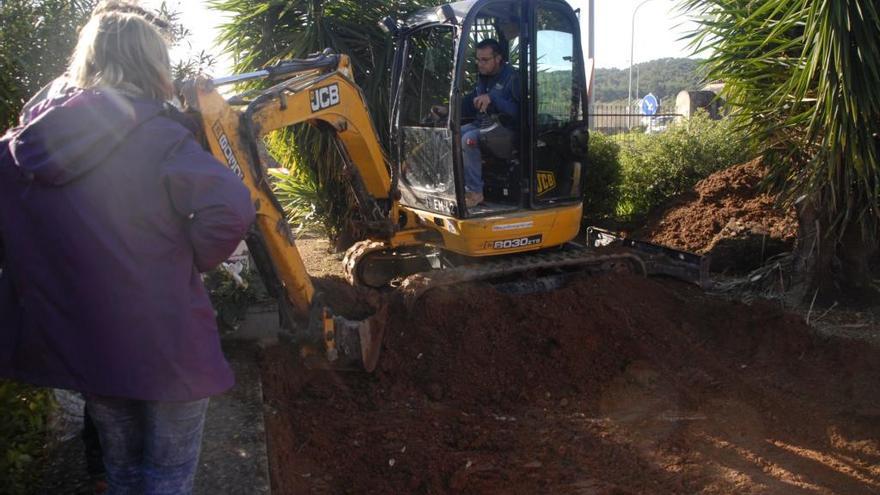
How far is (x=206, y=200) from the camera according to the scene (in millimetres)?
2369

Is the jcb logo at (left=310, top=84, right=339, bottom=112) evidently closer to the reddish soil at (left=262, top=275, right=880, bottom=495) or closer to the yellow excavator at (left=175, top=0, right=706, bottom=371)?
the yellow excavator at (left=175, top=0, right=706, bottom=371)

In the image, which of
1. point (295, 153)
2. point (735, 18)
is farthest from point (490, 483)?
point (295, 153)

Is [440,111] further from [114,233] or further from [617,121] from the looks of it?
[617,121]

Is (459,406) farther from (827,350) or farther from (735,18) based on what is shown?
(735,18)

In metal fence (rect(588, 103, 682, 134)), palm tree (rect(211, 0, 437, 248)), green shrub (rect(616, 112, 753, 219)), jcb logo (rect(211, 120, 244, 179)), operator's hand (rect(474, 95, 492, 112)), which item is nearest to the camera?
jcb logo (rect(211, 120, 244, 179))

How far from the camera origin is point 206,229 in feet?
7.85

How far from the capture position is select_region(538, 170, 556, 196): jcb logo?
6.40 meters

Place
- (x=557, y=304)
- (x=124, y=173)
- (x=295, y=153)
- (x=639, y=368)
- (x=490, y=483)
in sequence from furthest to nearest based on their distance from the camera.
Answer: (x=295, y=153)
(x=557, y=304)
(x=639, y=368)
(x=490, y=483)
(x=124, y=173)

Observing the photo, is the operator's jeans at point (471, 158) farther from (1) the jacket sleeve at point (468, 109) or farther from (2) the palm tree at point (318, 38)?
(2) the palm tree at point (318, 38)

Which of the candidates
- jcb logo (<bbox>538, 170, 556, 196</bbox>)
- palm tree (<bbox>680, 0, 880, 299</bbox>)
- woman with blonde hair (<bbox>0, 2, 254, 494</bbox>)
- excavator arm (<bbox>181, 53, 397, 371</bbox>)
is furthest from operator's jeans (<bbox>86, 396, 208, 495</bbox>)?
palm tree (<bbox>680, 0, 880, 299</bbox>)

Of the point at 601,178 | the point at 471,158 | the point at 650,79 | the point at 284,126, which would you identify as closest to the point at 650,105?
the point at 601,178

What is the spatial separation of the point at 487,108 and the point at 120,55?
4058mm

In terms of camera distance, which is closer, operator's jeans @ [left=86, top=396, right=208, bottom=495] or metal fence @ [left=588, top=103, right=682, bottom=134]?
operator's jeans @ [left=86, top=396, right=208, bottom=495]

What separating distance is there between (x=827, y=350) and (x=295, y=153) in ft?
20.0
